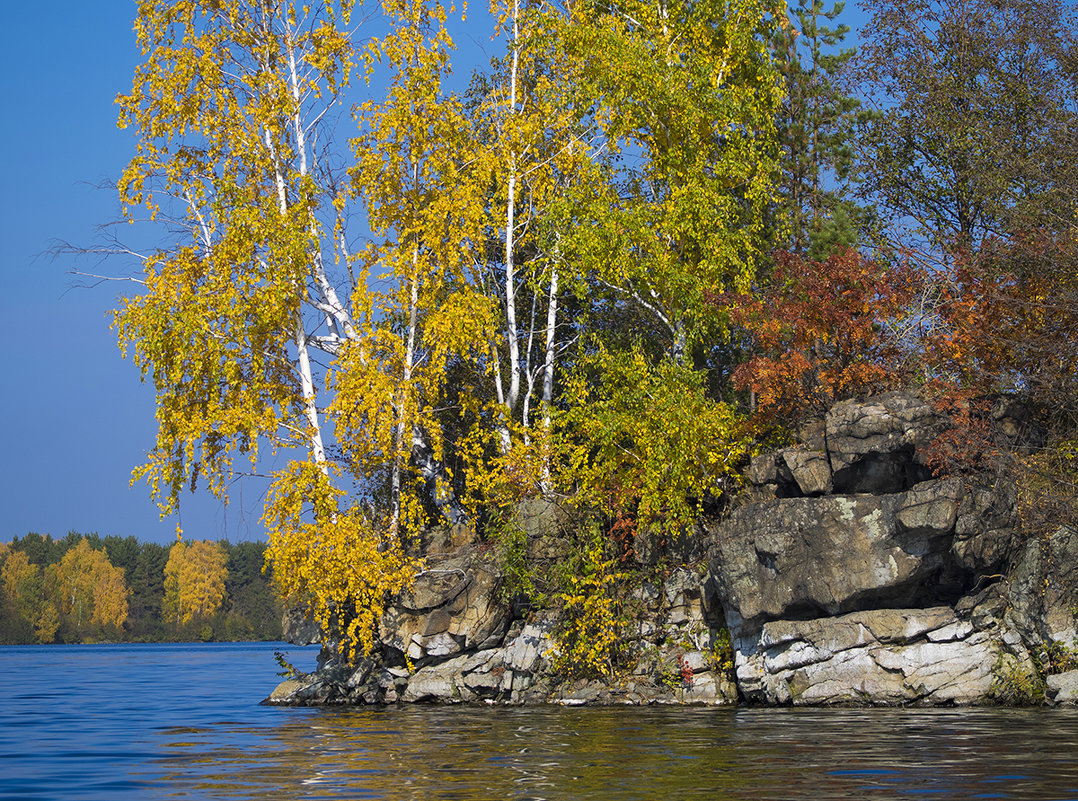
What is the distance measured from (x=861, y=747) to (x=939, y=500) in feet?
28.5

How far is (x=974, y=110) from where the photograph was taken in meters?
28.3

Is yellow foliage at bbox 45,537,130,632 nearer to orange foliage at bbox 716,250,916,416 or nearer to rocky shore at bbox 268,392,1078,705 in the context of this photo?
rocky shore at bbox 268,392,1078,705

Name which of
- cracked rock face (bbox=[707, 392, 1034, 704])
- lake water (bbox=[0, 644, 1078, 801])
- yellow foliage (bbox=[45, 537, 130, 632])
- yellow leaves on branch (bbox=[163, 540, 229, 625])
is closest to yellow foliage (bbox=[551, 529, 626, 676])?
lake water (bbox=[0, 644, 1078, 801])

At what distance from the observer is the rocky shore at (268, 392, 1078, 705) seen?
20328 mm

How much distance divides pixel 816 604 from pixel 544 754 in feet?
32.3

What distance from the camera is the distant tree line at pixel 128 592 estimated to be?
390ft

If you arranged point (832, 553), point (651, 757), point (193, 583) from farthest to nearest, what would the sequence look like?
point (193, 583) < point (832, 553) < point (651, 757)

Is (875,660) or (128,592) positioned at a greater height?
(128,592)

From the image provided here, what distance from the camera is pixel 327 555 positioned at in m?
24.6

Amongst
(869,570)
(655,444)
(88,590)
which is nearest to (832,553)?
(869,570)

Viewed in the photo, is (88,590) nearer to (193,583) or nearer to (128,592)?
(128,592)

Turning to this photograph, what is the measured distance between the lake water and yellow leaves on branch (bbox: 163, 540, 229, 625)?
373 ft

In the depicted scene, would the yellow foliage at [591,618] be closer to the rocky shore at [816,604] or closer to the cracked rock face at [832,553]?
the rocky shore at [816,604]

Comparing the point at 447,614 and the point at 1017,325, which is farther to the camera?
the point at 447,614
